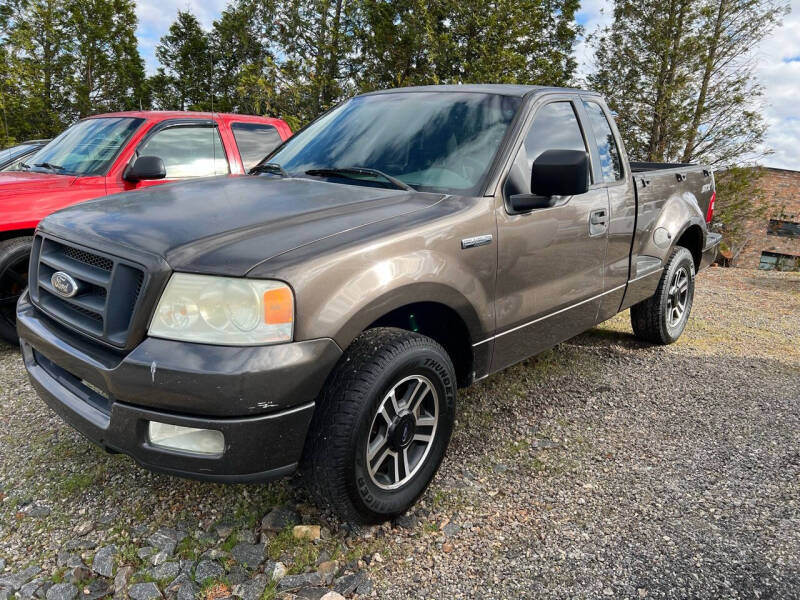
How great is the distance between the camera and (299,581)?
87.1 inches

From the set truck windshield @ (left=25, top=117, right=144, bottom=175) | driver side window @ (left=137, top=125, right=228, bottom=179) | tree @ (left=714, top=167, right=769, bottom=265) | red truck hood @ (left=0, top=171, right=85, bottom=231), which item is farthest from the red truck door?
tree @ (left=714, top=167, right=769, bottom=265)

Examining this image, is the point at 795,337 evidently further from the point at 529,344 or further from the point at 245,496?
the point at 245,496

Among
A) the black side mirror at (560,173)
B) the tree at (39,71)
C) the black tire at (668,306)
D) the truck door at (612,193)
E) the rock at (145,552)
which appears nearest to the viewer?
the rock at (145,552)

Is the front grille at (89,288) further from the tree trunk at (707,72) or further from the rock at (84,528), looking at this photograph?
the tree trunk at (707,72)

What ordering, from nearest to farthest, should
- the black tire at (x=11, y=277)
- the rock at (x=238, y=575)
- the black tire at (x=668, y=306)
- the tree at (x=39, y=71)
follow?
the rock at (x=238, y=575) < the black tire at (x=11, y=277) < the black tire at (x=668, y=306) < the tree at (x=39, y=71)

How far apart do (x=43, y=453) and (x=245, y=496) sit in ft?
3.91

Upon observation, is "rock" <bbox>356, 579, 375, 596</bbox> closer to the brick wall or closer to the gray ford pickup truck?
the gray ford pickup truck

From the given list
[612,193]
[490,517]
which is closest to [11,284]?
[490,517]

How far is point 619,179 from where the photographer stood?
12.8 feet

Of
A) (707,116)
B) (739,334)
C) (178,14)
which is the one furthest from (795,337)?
(178,14)

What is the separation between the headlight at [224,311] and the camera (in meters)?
2.01

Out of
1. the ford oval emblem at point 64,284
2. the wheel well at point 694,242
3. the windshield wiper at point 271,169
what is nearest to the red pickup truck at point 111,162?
the windshield wiper at point 271,169

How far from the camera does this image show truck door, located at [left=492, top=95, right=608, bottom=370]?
2.93 meters

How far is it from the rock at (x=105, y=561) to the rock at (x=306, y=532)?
0.69 m
